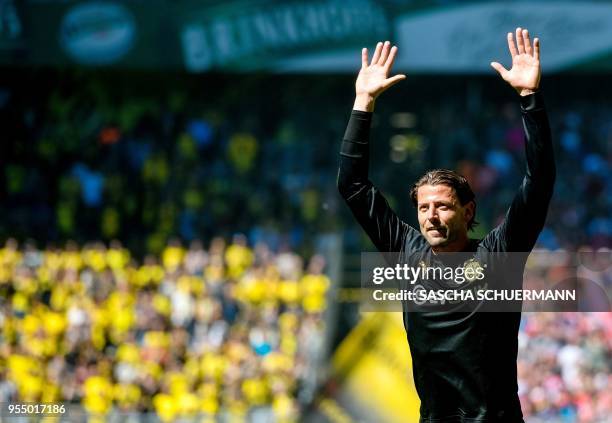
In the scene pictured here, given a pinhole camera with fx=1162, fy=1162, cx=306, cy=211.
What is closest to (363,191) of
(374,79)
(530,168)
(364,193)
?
(364,193)

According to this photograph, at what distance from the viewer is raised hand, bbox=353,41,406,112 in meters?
4.10

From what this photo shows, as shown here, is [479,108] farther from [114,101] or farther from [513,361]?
[513,361]

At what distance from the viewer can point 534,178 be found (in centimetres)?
376

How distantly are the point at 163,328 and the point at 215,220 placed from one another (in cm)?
416

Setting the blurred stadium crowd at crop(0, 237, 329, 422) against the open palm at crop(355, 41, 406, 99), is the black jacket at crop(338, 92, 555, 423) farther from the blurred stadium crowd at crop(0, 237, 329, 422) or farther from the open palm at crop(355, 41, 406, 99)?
the blurred stadium crowd at crop(0, 237, 329, 422)

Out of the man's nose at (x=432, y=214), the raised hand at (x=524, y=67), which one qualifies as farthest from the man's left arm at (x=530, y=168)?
the man's nose at (x=432, y=214)

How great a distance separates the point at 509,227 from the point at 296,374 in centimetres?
1115

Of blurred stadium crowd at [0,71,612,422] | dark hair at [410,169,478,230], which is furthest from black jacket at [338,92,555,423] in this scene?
blurred stadium crowd at [0,71,612,422]

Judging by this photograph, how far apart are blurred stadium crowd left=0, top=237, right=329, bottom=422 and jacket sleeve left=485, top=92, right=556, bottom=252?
10238 millimetres

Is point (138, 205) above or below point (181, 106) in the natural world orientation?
below

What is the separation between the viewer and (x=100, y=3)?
21344mm

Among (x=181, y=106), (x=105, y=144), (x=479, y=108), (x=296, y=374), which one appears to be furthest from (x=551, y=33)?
(x=296, y=374)

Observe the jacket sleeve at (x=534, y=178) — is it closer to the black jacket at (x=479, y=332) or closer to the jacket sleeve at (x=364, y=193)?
the black jacket at (x=479, y=332)

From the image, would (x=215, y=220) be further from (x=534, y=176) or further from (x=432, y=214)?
(x=534, y=176)
